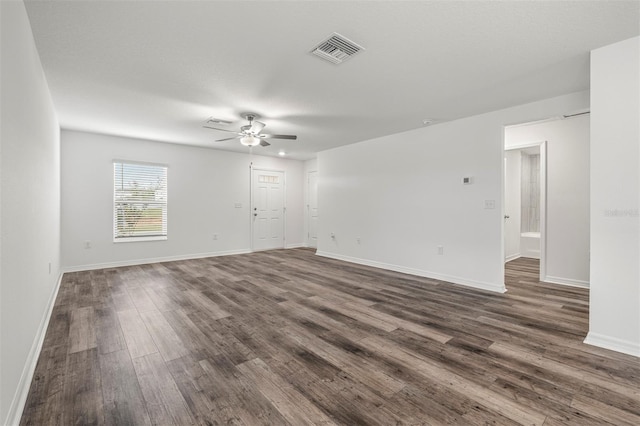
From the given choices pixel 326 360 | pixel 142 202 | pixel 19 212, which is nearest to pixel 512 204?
pixel 326 360

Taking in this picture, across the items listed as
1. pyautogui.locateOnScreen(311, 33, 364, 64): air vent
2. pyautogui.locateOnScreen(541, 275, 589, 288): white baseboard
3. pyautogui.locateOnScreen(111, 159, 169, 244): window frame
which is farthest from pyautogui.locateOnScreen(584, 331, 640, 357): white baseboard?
pyautogui.locateOnScreen(111, 159, 169, 244): window frame

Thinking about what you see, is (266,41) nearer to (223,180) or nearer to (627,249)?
(627,249)

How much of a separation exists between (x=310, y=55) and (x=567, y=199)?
4.57m

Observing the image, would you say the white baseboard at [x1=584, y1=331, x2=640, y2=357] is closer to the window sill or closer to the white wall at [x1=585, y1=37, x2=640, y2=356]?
the white wall at [x1=585, y1=37, x2=640, y2=356]

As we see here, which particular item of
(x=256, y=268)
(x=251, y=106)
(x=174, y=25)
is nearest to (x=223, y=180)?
(x=256, y=268)

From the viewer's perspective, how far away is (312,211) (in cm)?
855

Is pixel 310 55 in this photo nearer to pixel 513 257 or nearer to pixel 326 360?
pixel 326 360

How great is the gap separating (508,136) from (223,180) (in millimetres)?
6102

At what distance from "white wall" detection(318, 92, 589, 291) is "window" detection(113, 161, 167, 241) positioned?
12.6 ft

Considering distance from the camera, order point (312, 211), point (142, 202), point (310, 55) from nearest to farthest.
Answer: point (310, 55) < point (142, 202) < point (312, 211)

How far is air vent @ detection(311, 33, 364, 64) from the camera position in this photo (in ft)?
7.73

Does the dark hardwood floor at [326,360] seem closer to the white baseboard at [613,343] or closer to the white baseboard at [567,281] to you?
the white baseboard at [613,343]

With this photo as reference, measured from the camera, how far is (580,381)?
6.57 ft

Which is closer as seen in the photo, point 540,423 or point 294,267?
point 540,423
